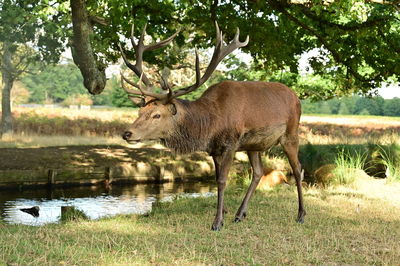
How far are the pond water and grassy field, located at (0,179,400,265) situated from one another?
229cm

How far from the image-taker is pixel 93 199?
40.7 feet

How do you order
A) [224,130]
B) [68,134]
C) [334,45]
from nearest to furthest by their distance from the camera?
[224,130] < [334,45] < [68,134]

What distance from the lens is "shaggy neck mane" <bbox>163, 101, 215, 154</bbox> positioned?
23.2 ft

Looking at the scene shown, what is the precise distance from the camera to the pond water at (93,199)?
10.3 m

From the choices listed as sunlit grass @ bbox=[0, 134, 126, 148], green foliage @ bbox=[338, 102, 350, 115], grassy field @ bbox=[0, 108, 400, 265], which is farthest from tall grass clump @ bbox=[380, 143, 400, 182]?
green foliage @ bbox=[338, 102, 350, 115]

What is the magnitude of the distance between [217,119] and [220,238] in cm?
157

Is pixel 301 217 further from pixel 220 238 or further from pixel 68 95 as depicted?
pixel 68 95

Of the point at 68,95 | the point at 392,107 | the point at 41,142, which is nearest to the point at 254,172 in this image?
the point at 41,142

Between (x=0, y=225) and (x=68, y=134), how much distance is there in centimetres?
1729

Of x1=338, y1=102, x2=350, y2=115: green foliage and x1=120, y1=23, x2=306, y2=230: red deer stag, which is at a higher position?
x1=120, y1=23, x2=306, y2=230: red deer stag

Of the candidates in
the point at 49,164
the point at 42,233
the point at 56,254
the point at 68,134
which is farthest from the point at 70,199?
the point at 68,134

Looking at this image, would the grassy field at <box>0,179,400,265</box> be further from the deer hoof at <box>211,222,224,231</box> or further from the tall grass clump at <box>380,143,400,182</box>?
the tall grass clump at <box>380,143,400,182</box>

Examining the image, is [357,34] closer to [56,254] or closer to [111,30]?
[111,30]

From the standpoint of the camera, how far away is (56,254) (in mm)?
5367
